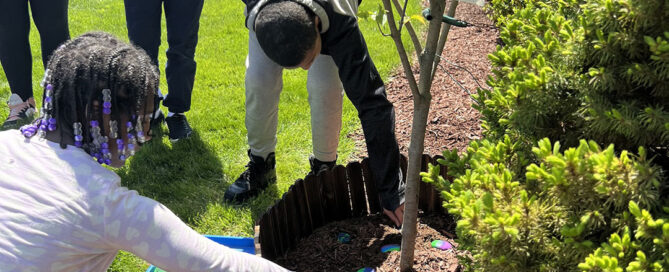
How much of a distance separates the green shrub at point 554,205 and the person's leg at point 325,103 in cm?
135

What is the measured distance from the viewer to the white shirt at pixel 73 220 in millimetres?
1554

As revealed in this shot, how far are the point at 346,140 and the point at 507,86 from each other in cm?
223

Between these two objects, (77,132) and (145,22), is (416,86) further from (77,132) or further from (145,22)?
(145,22)

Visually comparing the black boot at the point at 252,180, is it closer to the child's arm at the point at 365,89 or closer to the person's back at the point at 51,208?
the child's arm at the point at 365,89

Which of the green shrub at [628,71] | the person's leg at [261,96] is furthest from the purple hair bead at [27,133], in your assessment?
the green shrub at [628,71]

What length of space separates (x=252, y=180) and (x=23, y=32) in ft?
6.80

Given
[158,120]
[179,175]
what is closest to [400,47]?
[179,175]

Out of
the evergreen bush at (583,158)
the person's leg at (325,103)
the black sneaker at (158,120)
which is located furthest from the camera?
the black sneaker at (158,120)

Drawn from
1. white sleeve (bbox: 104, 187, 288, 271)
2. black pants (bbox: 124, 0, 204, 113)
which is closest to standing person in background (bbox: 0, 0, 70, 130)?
black pants (bbox: 124, 0, 204, 113)

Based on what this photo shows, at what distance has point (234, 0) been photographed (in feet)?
22.5

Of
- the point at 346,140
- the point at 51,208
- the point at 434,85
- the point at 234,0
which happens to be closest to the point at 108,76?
the point at 51,208

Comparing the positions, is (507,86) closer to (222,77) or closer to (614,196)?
(614,196)

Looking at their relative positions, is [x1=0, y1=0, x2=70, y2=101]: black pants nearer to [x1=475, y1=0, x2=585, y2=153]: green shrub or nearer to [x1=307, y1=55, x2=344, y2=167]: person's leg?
[x1=307, y1=55, x2=344, y2=167]: person's leg

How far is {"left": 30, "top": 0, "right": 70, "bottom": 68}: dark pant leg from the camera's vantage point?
3.97 m
